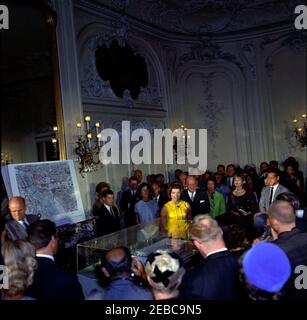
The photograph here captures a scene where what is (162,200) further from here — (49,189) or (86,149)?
(49,189)

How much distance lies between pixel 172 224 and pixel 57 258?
2038 millimetres

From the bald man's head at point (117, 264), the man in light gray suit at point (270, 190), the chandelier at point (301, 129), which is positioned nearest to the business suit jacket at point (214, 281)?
the bald man's head at point (117, 264)

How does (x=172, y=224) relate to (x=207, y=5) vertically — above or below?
below

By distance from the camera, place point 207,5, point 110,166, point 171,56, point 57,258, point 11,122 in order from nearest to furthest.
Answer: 1. point 57,258
2. point 11,122
3. point 110,166
4. point 207,5
5. point 171,56

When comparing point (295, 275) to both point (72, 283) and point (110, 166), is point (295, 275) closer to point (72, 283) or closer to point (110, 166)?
point (72, 283)

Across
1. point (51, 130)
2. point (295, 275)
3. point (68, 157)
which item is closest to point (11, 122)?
point (51, 130)

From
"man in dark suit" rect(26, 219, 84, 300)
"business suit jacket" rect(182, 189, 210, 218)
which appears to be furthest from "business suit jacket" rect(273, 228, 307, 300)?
"business suit jacket" rect(182, 189, 210, 218)

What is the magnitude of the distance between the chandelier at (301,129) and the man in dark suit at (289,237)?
32.4ft

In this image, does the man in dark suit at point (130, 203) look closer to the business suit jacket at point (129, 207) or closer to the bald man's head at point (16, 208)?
the business suit jacket at point (129, 207)

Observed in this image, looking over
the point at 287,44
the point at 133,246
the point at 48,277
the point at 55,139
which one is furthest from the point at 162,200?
the point at 287,44

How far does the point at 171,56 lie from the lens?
13.3 m

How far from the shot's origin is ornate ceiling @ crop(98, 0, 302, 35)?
39.2ft

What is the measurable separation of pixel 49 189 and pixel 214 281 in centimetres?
436

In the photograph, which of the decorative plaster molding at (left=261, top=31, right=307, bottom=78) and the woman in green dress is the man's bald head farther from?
the decorative plaster molding at (left=261, top=31, right=307, bottom=78)
